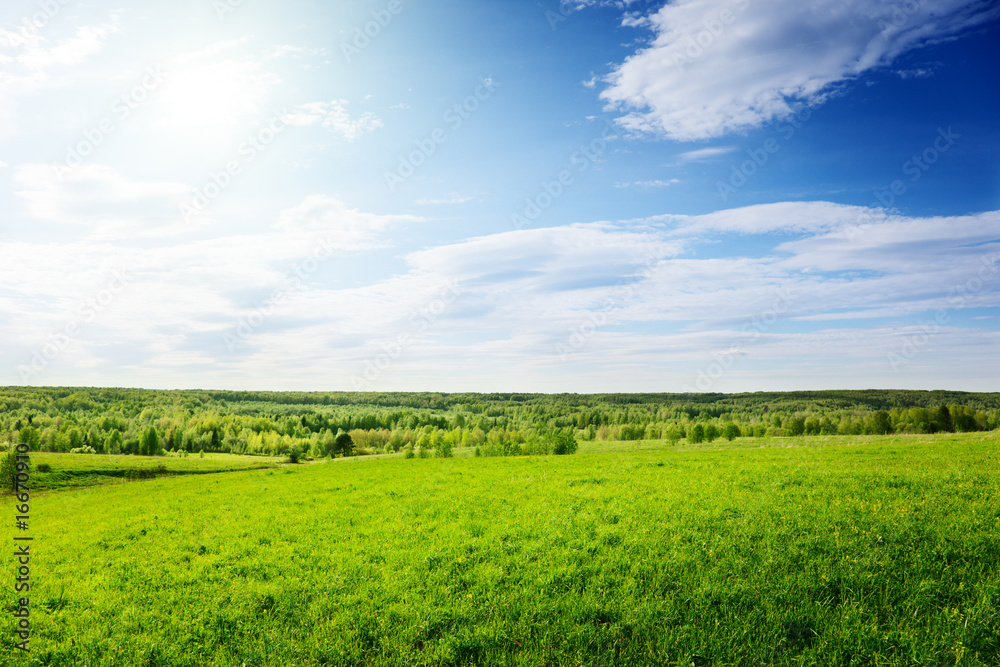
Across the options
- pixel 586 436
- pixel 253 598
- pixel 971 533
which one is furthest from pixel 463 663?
pixel 586 436

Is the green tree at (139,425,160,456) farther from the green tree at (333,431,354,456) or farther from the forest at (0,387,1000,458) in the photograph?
the green tree at (333,431,354,456)

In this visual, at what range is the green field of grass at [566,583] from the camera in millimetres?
7770

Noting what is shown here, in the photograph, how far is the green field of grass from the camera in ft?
25.5

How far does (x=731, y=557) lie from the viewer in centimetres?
1005

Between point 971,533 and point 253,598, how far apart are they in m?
15.4

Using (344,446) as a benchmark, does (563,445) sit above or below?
above

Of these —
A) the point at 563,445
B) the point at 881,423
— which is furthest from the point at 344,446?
the point at 881,423

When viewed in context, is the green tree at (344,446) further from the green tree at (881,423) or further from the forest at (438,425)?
the green tree at (881,423)

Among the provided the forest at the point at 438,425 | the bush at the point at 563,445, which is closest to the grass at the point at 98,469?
the forest at the point at 438,425

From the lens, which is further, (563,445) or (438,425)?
(438,425)

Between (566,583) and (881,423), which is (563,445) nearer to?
(566,583)

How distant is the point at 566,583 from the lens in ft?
31.5

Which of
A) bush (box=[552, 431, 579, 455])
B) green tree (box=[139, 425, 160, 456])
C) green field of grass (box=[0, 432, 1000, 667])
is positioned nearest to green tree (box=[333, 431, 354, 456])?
green tree (box=[139, 425, 160, 456])

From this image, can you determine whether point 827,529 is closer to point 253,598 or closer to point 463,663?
point 463,663
